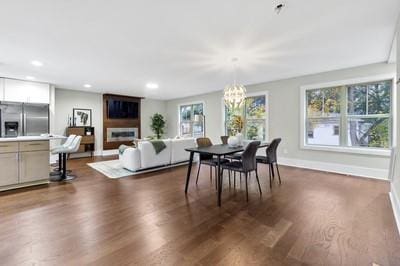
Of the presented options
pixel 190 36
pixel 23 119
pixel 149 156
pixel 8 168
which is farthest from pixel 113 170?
pixel 190 36

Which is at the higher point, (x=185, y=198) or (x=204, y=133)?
(x=204, y=133)

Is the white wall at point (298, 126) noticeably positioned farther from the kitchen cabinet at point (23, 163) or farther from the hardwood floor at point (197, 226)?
the kitchen cabinet at point (23, 163)

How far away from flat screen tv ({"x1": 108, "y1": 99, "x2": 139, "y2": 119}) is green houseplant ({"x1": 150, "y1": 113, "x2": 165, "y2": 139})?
77 cm

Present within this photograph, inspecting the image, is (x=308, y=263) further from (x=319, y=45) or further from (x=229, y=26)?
(x=319, y=45)

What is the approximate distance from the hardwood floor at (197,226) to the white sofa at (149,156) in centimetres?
113

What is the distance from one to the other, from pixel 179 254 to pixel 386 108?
194 inches

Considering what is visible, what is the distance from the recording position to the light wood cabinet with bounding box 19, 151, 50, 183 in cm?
347

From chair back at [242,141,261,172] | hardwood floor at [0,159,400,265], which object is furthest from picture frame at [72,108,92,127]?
chair back at [242,141,261,172]

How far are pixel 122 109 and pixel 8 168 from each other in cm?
506

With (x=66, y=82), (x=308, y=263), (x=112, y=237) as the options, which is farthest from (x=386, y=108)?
(x=66, y=82)

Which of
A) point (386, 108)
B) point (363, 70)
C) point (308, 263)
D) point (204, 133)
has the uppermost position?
point (363, 70)

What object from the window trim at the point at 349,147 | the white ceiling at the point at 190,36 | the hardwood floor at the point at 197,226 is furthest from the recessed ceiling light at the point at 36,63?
the window trim at the point at 349,147

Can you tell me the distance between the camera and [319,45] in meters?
3.18

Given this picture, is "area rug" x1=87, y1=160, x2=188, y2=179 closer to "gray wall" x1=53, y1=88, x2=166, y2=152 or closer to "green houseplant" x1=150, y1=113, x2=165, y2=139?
"gray wall" x1=53, y1=88, x2=166, y2=152
